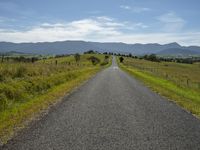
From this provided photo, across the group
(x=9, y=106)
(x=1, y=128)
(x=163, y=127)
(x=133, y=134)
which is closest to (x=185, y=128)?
(x=163, y=127)

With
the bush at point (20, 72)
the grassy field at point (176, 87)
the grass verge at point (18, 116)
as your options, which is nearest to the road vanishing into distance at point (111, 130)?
the grass verge at point (18, 116)

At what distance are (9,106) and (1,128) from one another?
158 inches

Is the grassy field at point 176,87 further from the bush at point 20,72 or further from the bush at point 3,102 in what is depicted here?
the bush at point 20,72

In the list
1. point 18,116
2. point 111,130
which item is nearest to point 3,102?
point 18,116

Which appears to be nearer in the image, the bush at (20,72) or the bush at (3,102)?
the bush at (3,102)

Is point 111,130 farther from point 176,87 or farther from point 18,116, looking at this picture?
point 176,87

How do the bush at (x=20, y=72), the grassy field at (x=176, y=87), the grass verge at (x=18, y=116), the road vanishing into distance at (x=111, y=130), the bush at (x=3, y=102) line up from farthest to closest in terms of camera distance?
the bush at (x=20, y=72) < the grassy field at (x=176, y=87) < the bush at (x=3, y=102) < the grass verge at (x=18, y=116) < the road vanishing into distance at (x=111, y=130)

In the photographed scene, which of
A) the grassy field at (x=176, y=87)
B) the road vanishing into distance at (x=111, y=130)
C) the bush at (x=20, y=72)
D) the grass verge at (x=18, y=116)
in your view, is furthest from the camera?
the bush at (x=20, y=72)

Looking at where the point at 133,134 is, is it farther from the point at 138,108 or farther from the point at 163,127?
the point at 138,108

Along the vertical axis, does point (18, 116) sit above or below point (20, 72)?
below

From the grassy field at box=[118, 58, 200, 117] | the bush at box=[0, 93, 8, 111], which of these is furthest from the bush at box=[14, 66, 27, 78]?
the grassy field at box=[118, 58, 200, 117]

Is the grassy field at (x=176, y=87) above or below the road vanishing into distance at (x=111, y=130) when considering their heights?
below

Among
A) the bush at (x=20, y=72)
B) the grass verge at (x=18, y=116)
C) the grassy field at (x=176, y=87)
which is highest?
the bush at (x=20, y=72)

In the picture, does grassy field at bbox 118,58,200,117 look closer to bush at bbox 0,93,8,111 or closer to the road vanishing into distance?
the road vanishing into distance
